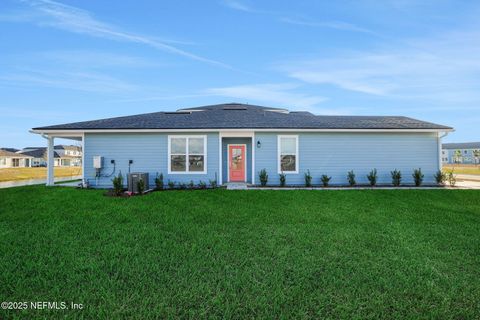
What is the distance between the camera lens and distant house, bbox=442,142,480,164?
233 feet

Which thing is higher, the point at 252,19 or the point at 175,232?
the point at 252,19

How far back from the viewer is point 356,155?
1292 cm

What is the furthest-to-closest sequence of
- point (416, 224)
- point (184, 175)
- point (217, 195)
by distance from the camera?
1. point (184, 175)
2. point (217, 195)
3. point (416, 224)

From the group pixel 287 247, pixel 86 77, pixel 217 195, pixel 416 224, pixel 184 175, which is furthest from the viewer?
pixel 86 77

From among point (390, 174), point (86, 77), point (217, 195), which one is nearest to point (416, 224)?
point (217, 195)

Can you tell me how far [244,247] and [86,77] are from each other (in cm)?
1915

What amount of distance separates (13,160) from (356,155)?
73272mm

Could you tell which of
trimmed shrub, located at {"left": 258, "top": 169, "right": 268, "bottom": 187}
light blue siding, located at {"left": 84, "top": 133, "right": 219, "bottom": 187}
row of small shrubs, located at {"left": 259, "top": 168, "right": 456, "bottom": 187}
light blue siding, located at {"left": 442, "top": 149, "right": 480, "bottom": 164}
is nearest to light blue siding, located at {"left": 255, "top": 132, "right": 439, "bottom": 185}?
row of small shrubs, located at {"left": 259, "top": 168, "right": 456, "bottom": 187}

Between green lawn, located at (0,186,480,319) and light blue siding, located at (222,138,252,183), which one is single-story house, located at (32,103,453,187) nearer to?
light blue siding, located at (222,138,252,183)

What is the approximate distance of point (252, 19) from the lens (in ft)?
52.0

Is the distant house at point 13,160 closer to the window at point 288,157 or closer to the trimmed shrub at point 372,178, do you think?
the window at point 288,157

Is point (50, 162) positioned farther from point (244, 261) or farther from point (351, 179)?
point (351, 179)

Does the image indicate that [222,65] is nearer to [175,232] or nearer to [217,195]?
[217,195]

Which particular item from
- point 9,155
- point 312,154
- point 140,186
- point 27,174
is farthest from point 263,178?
point 9,155
